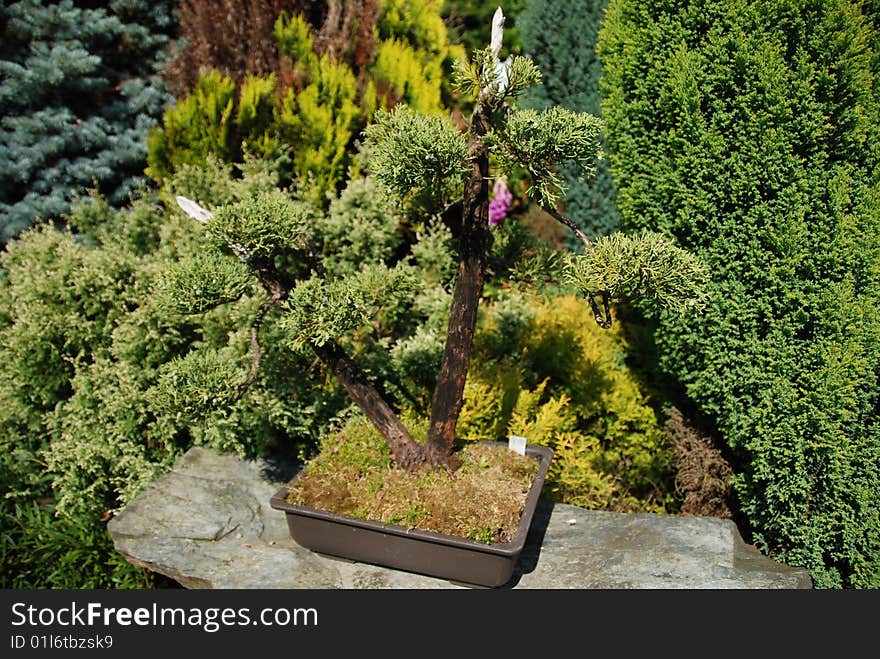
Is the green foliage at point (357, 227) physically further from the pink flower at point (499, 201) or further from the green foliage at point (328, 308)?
the pink flower at point (499, 201)

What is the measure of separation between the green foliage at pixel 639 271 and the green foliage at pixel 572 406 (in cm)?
102

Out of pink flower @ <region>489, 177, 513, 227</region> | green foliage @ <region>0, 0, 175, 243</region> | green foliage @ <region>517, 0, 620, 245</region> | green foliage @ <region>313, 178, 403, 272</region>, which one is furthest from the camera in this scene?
pink flower @ <region>489, 177, 513, 227</region>

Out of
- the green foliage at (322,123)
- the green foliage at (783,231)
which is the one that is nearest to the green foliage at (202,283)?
the green foliage at (322,123)

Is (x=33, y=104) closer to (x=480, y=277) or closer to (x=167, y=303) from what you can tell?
(x=167, y=303)

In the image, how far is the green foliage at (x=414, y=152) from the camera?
83.0 inches

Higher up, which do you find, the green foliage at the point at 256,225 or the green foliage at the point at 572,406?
the green foliage at the point at 256,225

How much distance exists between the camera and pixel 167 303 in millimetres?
2480

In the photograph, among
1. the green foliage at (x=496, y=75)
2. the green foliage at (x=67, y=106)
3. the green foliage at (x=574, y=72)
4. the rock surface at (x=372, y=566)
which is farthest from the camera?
the green foliage at (x=574, y=72)

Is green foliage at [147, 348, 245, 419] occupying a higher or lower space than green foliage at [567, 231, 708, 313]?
lower

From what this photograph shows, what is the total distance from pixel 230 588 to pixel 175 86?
3.38 metres

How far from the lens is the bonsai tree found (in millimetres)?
2131

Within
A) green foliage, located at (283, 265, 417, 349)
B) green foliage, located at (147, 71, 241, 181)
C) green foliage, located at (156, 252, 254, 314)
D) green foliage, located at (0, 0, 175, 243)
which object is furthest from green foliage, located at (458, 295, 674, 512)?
green foliage, located at (0, 0, 175, 243)

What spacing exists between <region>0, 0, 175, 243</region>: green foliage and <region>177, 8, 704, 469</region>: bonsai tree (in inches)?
82.2

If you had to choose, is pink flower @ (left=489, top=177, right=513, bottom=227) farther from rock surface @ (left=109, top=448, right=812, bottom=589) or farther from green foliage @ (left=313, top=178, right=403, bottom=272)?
rock surface @ (left=109, top=448, right=812, bottom=589)
